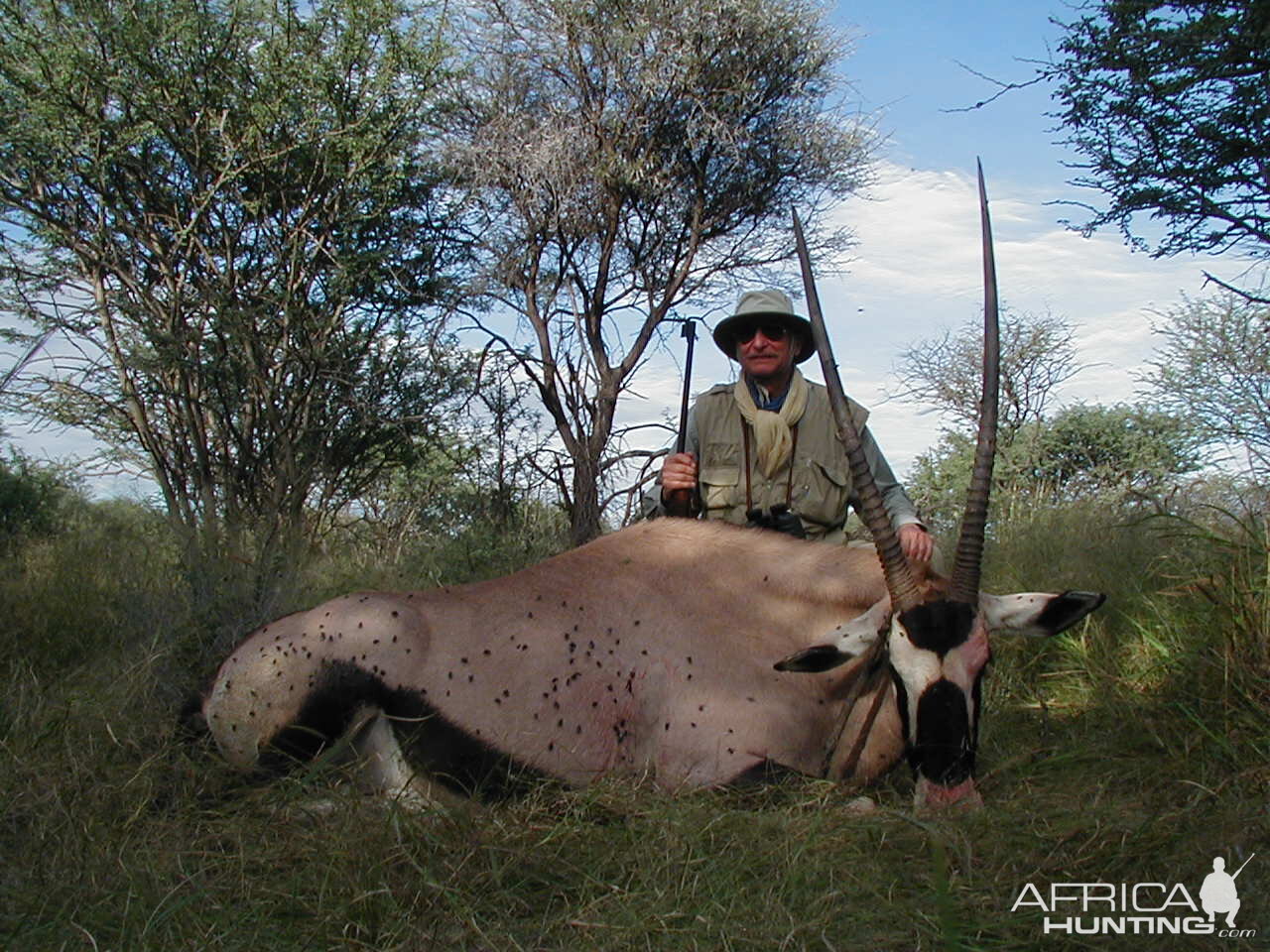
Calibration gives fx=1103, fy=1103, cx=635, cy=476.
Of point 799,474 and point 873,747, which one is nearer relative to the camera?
point 873,747

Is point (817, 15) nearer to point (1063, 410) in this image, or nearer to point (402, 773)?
point (1063, 410)

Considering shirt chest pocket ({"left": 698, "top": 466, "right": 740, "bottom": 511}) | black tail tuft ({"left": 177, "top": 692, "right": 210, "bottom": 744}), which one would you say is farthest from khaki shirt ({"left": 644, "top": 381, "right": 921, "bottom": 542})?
black tail tuft ({"left": 177, "top": 692, "right": 210, "bottom": 744})

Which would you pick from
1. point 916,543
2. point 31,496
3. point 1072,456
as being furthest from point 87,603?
point 1072,456

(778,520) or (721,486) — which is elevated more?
(721,486)

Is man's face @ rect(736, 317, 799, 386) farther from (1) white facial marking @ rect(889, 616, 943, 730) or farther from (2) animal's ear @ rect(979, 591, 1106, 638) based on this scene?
(1) white facial marking @ rect(889, 616, 943, 730)

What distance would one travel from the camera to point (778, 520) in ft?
14.1

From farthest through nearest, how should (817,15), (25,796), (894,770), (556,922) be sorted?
1. (817,15)
2. (894,770)
3. (25,796)
4. (556,922)

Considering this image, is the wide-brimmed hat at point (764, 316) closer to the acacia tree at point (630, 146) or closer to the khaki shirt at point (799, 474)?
the khaki shirt at point (799, 474)

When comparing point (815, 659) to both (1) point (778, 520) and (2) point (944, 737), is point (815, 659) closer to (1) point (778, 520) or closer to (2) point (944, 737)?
(2) point (944, 737)

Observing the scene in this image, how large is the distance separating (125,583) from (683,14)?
9.29 m

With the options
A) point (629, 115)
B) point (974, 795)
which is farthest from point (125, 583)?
point (629, 115)

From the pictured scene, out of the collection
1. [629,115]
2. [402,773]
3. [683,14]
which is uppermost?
[683,14]

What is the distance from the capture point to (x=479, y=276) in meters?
12.2

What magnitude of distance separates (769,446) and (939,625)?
155cm
